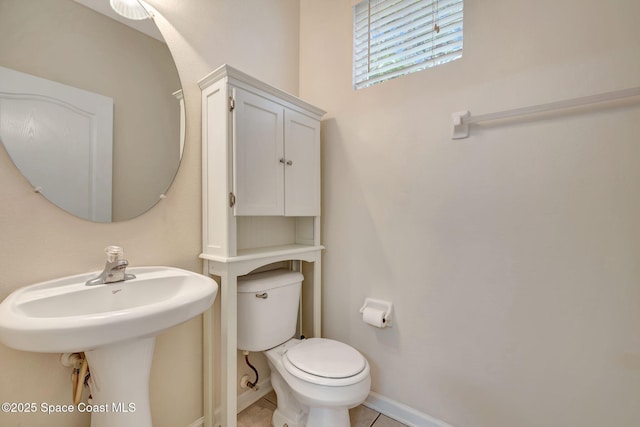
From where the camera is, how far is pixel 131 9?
1098 mm

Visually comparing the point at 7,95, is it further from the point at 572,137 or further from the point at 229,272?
the point at 572,137

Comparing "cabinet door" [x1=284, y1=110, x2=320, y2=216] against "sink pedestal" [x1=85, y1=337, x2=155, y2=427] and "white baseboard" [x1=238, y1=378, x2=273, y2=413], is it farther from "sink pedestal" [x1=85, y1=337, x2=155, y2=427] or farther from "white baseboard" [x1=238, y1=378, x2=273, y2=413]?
"white baseboard" [x1=238, y1=378, x2=273, y2=413]

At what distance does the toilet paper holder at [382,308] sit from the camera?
146cm

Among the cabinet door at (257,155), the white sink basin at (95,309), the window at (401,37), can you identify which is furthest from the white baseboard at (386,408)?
the window at (401,37)

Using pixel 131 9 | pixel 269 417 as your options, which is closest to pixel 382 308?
pixel 269 417

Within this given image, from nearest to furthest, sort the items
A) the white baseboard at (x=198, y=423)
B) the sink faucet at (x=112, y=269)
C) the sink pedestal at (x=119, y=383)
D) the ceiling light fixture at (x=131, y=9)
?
the sink pedestal at (x=119, y=383)
the sink faucet at (x=112, y=269)
the ceiling light fixture at (x=131, y=9)
the white baseboard at (x=198, y=423)

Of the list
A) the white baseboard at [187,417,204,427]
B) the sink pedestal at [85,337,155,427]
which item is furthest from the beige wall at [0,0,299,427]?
the sink pedestal at [85,337,155,427]

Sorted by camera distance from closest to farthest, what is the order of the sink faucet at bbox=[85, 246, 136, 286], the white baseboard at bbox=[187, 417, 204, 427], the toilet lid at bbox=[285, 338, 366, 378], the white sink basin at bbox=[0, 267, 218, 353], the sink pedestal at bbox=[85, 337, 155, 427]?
1. the white sink basin at bbox=[0, 267, 218, 353]
2. the sink pedestal at bbox=[85, 337, 155, 427]
3. the sink faucet at bbox=[85, 246, 136, 286]
4. the toilet lid at bbox=[285, 338, 366, 378]
5. the white baseboard at bbox=[187, 417, 204, 427]

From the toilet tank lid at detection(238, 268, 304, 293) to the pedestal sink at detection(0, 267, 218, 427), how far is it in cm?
34

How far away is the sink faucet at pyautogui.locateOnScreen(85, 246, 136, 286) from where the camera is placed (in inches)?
37.0

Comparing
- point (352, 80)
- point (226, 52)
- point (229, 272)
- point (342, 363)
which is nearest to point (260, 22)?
point (226, 52)

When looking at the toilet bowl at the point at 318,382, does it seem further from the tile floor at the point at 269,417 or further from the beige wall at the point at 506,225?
the beige wall at the point at 506,225

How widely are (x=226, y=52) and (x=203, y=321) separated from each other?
4.59 ft

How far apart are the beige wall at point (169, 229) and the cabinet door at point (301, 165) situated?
1.32 feet
